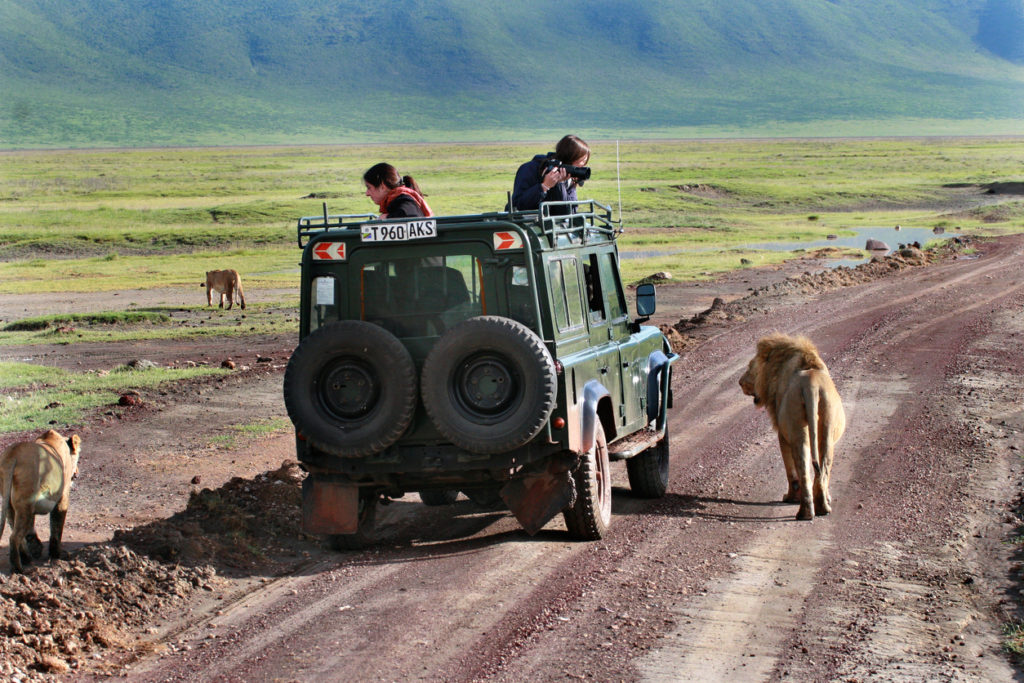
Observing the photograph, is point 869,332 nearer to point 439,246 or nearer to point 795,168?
point 439,246

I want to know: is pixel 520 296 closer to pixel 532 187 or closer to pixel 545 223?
pixel 545 223

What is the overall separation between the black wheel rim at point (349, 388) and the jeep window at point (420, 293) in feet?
1.50

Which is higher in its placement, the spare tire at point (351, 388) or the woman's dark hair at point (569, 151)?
the woman's dark hair at point (569, 151)

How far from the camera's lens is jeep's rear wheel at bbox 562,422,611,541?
8.63 metres

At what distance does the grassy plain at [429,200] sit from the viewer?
129ft

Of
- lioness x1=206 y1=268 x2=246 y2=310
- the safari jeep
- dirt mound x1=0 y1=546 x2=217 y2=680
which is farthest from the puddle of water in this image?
dirt mound x1=0 y1=546 x2=217 y2=680

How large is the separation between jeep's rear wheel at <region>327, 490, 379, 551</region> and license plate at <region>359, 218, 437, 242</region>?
6.09 feet

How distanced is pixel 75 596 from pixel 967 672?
511cm

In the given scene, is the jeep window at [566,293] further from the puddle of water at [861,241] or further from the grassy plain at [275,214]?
the puddle of water at [861,241]

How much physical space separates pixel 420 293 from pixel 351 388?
837 mm

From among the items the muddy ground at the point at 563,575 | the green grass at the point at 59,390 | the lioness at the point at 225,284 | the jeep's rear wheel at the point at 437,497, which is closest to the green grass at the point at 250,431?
the muddy ground at the point at 563,575

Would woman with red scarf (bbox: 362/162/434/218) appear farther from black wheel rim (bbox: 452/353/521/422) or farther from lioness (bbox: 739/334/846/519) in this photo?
lioness (bbox: 739/334/846/519)

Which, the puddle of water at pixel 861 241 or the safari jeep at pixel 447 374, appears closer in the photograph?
the safari jeep at pixel 447 374

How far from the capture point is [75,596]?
293 inches
